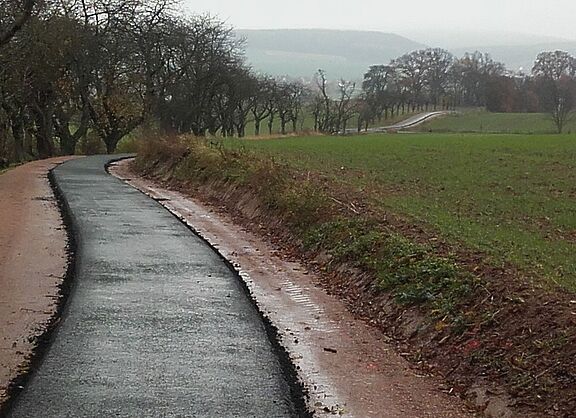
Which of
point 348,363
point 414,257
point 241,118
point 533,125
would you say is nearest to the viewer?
point 348,363

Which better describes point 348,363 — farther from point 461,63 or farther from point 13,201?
point 461,63

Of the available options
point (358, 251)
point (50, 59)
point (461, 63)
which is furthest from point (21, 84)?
point (461, 63)

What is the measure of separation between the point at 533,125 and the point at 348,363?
107240mm

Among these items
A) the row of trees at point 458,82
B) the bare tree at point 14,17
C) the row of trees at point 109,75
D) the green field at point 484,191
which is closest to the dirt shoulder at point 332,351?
the green field at point 484,191

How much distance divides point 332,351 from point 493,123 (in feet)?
363

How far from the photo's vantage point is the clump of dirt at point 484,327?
23.7 ft

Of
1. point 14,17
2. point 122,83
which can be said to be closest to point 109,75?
point 122,83

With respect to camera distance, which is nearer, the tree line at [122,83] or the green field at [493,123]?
the tree line at [122,83]

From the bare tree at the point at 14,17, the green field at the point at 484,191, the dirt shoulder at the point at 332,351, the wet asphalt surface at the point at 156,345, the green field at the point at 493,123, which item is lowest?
the green field at the point at 493,123

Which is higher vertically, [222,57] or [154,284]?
[222,57]

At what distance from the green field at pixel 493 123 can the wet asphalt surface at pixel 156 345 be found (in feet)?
311

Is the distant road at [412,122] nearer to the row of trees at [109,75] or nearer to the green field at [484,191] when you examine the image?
the row of trees at [109,75]

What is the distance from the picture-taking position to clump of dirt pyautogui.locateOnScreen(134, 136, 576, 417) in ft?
23.7

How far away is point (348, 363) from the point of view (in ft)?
27.9
